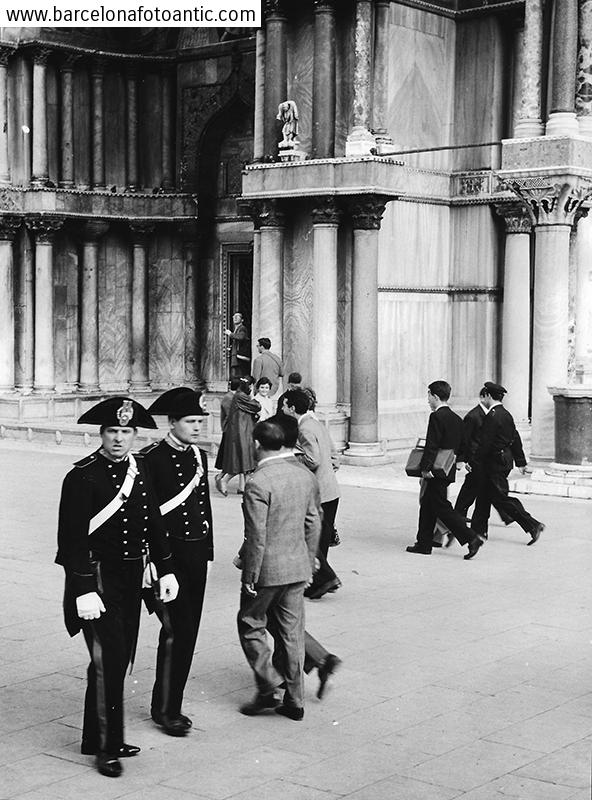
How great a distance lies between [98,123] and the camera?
27.8 meters

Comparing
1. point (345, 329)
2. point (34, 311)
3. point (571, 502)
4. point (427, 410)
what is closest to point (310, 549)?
point (571, 502)

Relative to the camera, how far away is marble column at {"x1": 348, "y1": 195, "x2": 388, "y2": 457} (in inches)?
835

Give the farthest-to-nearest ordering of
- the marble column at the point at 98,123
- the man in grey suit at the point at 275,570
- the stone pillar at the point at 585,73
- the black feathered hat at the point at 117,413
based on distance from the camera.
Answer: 1. the marble column at the point at 98,123
2. the stone pillar at the point at 585,73
3. the man in grey suit at the point at 275,570
4. the black feathered hat at the point at 117,413

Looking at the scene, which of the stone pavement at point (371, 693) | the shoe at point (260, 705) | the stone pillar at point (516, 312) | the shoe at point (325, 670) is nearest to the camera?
the stone pavement at point (371, 693)

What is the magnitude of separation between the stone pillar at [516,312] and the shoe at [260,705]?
13342 millimetres

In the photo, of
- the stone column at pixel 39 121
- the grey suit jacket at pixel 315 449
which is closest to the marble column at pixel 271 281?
the stone column at pixel 39 121

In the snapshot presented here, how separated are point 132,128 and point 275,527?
20854 mm

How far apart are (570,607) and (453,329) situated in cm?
1199

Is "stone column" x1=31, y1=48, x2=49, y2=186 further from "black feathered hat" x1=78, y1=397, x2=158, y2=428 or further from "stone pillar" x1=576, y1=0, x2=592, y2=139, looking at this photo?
"black feathered hat" x1=78, y1=397, x2=158, y2=428

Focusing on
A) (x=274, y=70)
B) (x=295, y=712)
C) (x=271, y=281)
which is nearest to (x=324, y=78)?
(x=274, y=70)

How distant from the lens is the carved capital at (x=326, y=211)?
2134cm

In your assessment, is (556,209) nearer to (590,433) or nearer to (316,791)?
(590,433)

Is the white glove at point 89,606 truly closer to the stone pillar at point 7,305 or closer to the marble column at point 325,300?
the marble column at point 325,300

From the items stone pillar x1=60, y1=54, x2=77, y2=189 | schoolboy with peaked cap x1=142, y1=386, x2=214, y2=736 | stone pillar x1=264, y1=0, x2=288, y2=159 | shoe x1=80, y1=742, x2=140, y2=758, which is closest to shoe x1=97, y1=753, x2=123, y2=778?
shoe x1=80, y1=742, x2=140, y2=758
